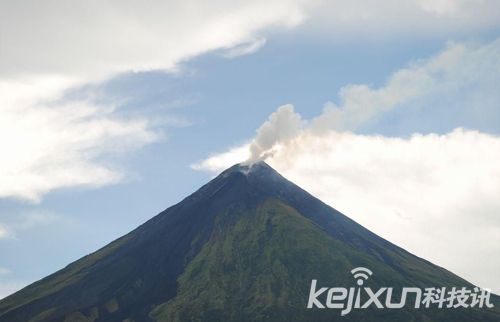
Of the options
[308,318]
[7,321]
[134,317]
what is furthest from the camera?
[7,321]

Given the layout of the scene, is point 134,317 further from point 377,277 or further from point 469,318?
point 469,318

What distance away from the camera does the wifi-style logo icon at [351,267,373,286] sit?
604 ft

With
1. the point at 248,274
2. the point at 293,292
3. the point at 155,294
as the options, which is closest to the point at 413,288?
the point at 293,292

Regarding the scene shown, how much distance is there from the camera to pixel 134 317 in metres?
173

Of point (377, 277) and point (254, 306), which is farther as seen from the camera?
point (377, 277)

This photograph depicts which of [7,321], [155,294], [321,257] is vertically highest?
[321,257]

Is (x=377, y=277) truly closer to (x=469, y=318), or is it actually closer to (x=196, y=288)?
(x=469, y=318)

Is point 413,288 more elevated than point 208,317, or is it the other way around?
point 413,288

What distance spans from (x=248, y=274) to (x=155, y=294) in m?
30.3

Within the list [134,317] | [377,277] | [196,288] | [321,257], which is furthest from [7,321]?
[377,277]

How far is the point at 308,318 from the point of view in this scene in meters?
161

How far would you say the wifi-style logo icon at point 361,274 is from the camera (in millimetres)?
184250

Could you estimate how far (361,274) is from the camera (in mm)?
186750

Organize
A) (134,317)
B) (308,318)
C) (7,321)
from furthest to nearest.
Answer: (7,321)
(134,317)
(308,318)
